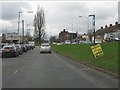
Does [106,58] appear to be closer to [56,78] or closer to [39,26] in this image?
[56,78]

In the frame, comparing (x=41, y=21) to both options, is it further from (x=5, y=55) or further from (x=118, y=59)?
(x=118, y=59)

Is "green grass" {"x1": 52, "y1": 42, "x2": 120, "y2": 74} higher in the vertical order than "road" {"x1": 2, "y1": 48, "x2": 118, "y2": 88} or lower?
higher

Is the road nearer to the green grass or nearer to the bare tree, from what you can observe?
the green grass

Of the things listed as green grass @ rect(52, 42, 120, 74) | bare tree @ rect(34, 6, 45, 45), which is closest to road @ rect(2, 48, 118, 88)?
green grass @ rect(52, 42, 120, 74)

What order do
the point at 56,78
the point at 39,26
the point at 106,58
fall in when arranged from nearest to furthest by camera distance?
1. the point at 56,78
2. the point at 106,58
3. the point at 39,26

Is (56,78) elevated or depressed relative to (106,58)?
depressed

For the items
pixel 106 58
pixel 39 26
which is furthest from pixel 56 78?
pixel 39 26

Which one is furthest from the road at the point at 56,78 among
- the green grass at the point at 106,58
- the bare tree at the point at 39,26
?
the bare tree at the point at 39,26

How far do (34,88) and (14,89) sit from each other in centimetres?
74

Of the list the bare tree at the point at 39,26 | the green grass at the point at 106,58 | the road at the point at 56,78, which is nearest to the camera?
the road at the point at 56,78

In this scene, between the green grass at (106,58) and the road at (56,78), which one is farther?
the green grass at (106,58)

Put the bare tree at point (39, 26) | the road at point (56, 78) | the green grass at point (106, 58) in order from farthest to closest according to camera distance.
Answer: the bare tree at point (39, 26), the green grass at point (106, 58), the road at point (56, 78)

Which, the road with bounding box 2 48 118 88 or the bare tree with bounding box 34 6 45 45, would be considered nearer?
the road with bounding box 2 48 118 88

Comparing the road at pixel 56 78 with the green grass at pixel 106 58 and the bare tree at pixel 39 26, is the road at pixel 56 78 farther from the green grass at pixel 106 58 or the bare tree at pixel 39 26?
the bare tree at pixel 39 26
